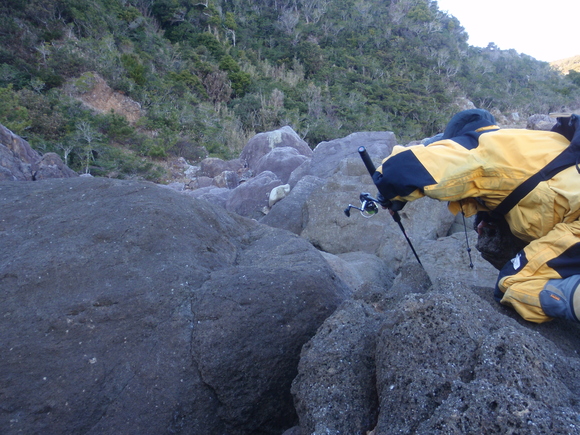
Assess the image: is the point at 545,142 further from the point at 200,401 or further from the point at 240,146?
the point at 240,146

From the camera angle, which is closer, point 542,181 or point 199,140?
point 542,181

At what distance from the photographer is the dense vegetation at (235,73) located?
10930 mm

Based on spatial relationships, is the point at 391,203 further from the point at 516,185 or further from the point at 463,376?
the point at 463,376

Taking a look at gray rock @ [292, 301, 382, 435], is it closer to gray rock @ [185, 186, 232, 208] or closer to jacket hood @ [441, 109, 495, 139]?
jacket hood @ [441, 109, 495, 139]

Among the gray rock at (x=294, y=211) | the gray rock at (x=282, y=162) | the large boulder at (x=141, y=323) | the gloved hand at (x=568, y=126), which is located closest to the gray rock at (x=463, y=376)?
the large boulder at (x=141, y=323)

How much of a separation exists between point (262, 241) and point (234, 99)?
1641 centimetres

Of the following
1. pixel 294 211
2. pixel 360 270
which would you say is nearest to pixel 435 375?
pixel 360 270

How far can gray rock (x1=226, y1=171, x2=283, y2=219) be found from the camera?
20.7 feet

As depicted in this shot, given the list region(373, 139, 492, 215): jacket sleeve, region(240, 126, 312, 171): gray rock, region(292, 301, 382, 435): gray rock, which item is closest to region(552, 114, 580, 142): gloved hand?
region(373, 139, 492, 215): jacket sleeve

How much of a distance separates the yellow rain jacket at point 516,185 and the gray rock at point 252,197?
4.23 m

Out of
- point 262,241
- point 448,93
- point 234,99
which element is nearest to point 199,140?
point 234,99

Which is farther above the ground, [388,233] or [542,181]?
[542,181]

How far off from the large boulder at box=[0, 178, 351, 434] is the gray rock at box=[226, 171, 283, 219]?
3920mm

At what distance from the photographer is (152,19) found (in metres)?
21.2
